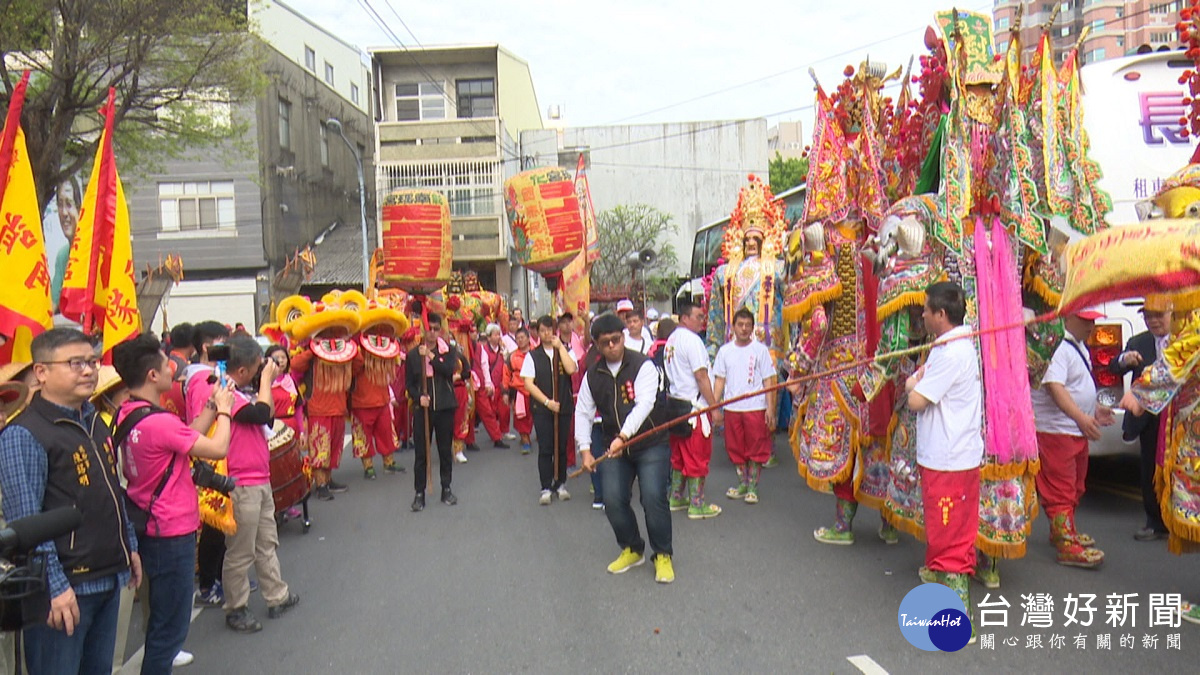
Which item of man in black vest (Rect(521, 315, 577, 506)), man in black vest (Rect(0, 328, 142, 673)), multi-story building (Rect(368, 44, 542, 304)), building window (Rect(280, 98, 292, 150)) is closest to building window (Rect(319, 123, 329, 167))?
multi-story building (Rect(368, 44, 542, 304))

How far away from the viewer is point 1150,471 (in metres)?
5.60

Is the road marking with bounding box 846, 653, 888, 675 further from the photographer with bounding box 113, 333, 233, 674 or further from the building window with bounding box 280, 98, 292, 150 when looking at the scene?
the building window with bounding box 280, 98, 292, 150

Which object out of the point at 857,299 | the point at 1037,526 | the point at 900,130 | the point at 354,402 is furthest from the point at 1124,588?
the point at 354,402

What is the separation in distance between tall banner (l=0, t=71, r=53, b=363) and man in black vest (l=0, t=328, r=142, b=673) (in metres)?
0.76

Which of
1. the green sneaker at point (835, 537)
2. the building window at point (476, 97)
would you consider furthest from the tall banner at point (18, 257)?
the building window at point (476, 97)

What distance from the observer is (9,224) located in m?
3.59

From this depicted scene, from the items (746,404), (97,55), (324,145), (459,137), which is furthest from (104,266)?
(324,145)

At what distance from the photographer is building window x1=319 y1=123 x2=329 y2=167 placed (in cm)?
2981

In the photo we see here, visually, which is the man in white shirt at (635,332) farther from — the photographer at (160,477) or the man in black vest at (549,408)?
the photographer at (160,477)

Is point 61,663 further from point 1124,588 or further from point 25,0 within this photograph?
point 25,0

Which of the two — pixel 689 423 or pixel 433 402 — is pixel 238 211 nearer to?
pixel 433 402

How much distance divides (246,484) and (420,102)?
2608 centimetres

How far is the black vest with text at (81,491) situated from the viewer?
2.82 m

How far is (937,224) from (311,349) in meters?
5.71
